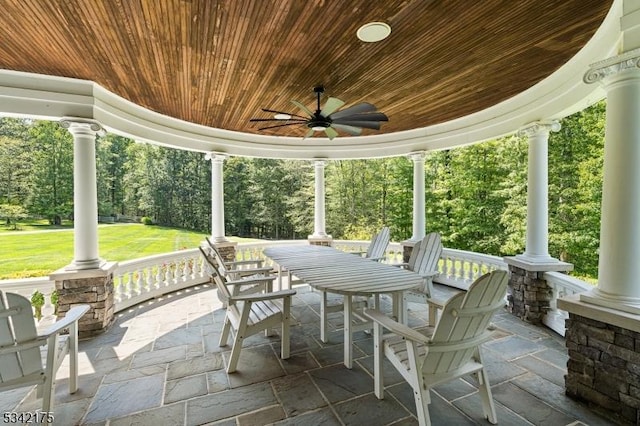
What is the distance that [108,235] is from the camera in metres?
15.0

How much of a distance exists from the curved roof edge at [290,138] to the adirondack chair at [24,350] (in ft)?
8.90

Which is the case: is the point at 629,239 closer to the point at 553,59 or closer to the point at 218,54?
the point at 553,59

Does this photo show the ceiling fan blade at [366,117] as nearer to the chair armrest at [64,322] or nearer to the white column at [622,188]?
the white column at [622,188]

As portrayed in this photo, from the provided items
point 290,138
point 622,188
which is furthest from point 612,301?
point 290,138

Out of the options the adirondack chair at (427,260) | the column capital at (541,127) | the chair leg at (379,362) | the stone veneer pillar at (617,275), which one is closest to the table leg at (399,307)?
the adirondack chair at (427,260)

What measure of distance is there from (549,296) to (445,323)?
115 inches

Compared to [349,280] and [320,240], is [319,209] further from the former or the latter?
[349,280]

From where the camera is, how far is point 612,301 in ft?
6.68

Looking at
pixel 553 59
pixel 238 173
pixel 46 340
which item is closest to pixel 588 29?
pixel 553 59

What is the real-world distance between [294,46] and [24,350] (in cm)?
302

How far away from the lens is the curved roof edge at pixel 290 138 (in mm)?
2982

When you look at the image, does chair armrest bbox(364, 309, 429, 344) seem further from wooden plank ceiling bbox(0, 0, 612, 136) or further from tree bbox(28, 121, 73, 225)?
tree bbox(28, 121, 73, 225)

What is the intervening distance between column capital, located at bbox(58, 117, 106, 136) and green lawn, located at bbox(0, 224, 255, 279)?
810 cm

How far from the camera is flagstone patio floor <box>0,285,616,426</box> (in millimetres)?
2023
